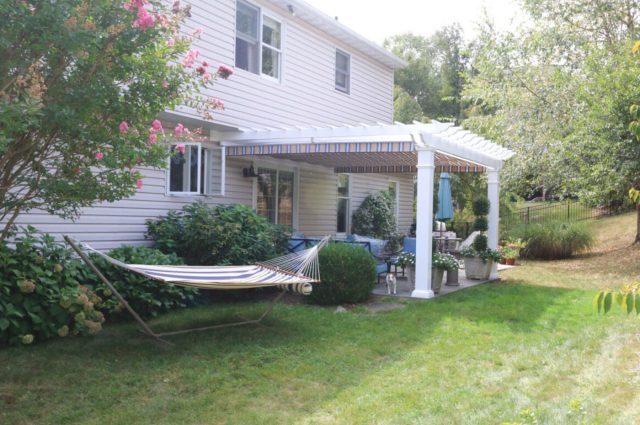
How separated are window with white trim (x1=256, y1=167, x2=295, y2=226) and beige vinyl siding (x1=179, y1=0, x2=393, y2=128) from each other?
3.34ft

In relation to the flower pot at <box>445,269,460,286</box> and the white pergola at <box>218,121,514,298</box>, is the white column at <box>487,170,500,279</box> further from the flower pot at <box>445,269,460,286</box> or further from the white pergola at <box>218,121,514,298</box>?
the flower pot at <box>445,269,460,286</box>

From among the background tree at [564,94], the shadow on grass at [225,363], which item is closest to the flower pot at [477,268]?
the shadow on grass at [225,363]

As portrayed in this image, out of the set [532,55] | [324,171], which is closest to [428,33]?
[532,55]

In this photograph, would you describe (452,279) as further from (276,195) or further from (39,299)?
(39,299)

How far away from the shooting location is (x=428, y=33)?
1437 inches

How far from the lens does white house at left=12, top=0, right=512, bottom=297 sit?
329 inches

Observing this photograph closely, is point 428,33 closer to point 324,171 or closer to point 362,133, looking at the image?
point 324,171

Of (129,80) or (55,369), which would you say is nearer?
(129,80)

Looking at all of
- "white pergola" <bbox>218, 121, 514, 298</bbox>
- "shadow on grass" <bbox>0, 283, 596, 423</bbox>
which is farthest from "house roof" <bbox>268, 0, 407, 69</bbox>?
"shadow on grass" <bbox>0, 283, 596, 423</bbox>

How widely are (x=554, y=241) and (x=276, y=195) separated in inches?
320

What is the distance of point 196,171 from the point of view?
939cm

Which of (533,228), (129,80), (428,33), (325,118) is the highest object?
(428,33)

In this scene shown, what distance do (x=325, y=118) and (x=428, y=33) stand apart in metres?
26.6

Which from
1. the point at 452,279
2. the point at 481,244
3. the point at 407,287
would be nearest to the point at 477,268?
the point at 481,244
